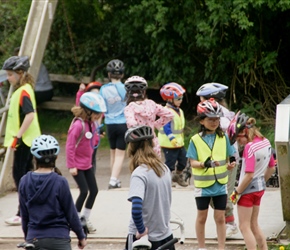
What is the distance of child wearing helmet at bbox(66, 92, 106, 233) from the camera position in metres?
8.88

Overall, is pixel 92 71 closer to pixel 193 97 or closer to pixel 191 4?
pixel 193 97

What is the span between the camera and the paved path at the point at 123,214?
9.26 metres

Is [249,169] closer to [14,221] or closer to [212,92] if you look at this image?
[212,92]

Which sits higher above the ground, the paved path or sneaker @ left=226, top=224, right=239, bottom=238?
sneaker @ left=226, top=224, right=239, bottom=238

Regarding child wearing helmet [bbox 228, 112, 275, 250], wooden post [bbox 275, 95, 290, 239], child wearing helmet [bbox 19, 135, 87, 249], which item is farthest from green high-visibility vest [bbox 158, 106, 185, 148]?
child wearing helmet [bbox 19, 135, 87, 249]

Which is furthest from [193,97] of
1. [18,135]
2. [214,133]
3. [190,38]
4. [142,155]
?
[142,155]

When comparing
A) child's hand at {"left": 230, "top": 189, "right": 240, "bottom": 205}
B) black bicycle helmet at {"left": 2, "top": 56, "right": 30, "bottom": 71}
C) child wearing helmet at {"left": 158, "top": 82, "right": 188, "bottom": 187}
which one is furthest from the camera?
child wearing helmet at {"left": 158, "top": 82, "right": 188, "bottom": 187}

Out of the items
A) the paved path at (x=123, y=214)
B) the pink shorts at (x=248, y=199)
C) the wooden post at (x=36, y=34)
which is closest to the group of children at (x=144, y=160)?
the pink shorts at (x=248, y=199)

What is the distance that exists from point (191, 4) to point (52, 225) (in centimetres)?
907

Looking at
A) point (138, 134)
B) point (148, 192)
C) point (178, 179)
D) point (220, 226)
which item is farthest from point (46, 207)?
point (178, 179)

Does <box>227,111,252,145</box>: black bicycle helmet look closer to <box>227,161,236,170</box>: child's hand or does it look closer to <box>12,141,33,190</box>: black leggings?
<box>227,161,236,170</box>: child's hand

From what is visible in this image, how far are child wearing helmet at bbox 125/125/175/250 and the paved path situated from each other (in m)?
2.49

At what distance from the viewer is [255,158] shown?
7766 mm

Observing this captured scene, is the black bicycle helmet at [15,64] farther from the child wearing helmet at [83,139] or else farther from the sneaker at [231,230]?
the sneaker at [231,230]
